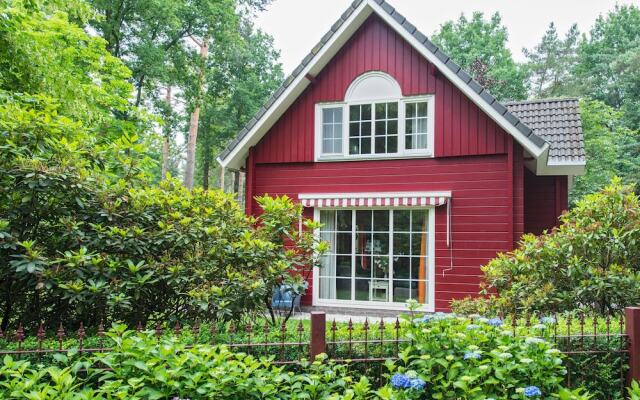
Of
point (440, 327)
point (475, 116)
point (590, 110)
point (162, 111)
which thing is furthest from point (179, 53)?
point (590, 110)

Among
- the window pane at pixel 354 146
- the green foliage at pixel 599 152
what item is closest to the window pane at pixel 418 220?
the window pane at pixel 354 146

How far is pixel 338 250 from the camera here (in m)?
11.3

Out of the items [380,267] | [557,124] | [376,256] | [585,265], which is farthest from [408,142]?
[585,265]

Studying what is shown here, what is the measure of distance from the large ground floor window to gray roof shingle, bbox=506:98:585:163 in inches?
126

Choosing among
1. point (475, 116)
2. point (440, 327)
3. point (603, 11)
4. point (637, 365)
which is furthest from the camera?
point (603, 11)

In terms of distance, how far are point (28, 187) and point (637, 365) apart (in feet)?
20.0

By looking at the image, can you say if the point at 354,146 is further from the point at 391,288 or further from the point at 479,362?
the point at 479,362

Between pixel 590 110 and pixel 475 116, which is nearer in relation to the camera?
pixel 475 116

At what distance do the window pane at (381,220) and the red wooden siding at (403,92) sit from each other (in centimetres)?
184

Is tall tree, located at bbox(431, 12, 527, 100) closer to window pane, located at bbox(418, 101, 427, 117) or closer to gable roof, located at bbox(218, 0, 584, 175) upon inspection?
window pane, located at bbox(418, 101, 427, 117)

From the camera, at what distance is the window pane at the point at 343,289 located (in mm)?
11141

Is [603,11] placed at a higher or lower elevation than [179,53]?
higher

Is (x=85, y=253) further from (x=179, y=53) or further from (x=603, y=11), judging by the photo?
(x=603, y=11)

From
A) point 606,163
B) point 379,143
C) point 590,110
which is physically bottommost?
point 379,143
